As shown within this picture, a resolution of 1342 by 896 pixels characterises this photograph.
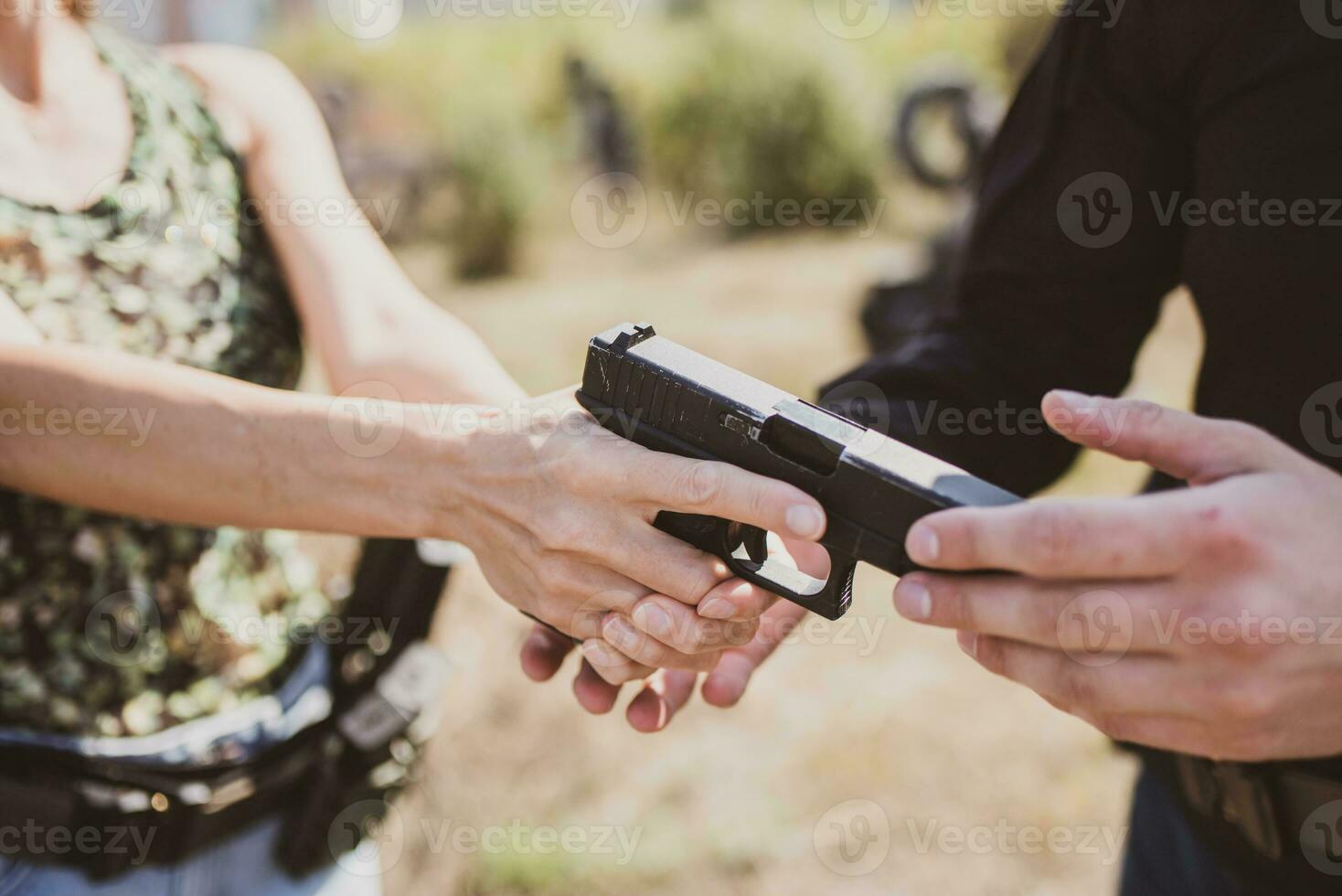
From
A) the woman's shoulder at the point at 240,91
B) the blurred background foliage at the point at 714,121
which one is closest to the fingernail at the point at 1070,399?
the woman's shoulder at the point at 240,91

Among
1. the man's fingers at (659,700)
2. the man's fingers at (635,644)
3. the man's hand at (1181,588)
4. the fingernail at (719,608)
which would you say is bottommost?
the man's fingers at (659,700)

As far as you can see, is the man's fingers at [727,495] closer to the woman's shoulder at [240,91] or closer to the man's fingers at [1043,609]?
the man's fingers at [1043,609]

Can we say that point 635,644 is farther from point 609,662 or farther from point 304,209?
point 304,209

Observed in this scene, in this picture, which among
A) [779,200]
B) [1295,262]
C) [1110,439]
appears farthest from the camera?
[779,200]

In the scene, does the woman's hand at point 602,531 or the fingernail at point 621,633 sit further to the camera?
the fingernail at point 621,633

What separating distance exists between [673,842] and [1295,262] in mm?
2623

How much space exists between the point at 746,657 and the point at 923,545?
2.53ft

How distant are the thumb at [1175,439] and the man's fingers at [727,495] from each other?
355mm

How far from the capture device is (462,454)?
1467 mm

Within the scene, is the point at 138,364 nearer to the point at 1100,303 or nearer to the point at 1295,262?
Answer: the point at 1100,303

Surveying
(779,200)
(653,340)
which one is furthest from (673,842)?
(779,200)

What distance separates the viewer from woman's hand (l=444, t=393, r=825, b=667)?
1.35 m

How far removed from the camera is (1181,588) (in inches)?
36.7

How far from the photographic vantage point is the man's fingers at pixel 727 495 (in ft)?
4.09
